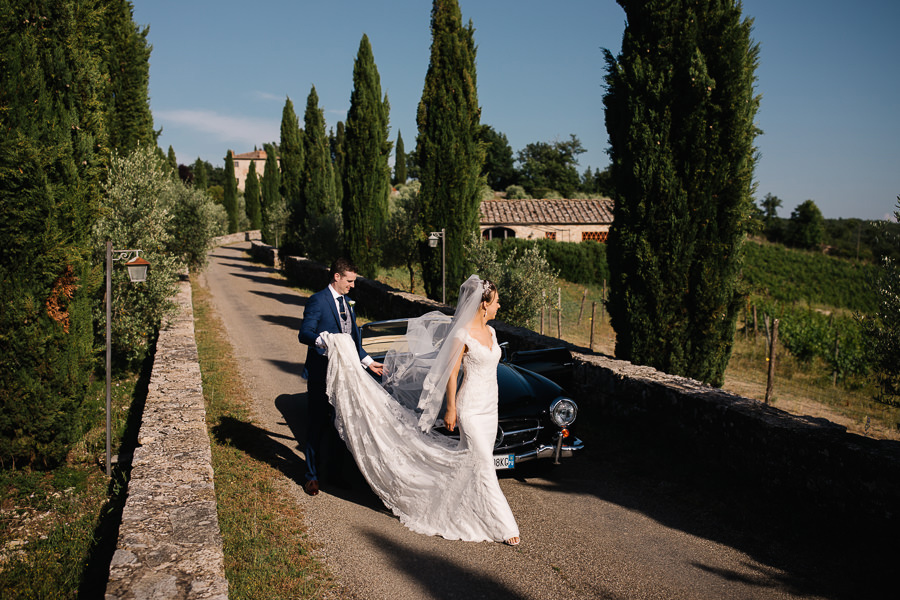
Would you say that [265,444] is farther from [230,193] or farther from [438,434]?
[230,193]

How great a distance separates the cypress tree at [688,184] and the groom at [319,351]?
17.4ft

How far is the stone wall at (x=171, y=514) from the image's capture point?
11.5ft

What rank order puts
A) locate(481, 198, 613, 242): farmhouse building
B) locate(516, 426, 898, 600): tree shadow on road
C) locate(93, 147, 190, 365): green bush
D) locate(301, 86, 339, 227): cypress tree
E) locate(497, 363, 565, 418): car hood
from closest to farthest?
locate(516, 426, 898, 600): tree shadow on road
locate(497, 363, 565, 418): car hood
locate(93, 147, 190, 365): green bush
locate(301, 86, 339, 227): cypress tree
locate(481, 198, 613, 242): farmhouse building

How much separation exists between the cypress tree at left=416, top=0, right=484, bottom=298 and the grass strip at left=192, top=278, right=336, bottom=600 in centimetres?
1024

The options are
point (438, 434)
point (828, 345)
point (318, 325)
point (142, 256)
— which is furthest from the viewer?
point (828, 345)

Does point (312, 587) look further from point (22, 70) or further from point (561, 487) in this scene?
point (22, 70)

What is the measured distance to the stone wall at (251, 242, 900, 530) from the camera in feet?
15.5

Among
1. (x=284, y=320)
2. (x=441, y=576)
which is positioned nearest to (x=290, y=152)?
(x=284, y=320)

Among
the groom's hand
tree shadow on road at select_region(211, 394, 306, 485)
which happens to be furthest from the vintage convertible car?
tree shadow on road at select_region(211, 394, 306, 485)

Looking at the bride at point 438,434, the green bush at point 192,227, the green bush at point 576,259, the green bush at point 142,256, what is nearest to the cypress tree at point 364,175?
the green bush at point 192,227

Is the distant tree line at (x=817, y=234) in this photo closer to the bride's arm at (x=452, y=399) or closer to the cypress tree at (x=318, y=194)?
the cypress tree at (x=318, y=194)

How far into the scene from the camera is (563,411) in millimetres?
5801

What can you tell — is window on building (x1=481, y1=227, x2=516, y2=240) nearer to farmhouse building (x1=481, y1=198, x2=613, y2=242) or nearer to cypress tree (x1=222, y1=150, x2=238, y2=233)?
farmhouse building (x1=481, y1=198, x2=613, y2=242)

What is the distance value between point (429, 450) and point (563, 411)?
1.42m
